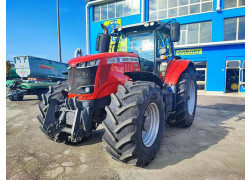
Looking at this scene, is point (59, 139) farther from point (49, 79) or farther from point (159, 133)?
point (49, 79)

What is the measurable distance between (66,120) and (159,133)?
1596 millimetres

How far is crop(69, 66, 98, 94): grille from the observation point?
2879 millimetres

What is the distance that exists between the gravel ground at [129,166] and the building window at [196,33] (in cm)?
1211

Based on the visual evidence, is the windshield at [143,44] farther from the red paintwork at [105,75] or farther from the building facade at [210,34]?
the building facade at [210,34]

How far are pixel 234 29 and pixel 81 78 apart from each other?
1460 cm

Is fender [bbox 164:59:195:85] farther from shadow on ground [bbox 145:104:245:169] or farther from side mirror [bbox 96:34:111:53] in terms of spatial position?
side mirror [bbox 96:34:111:53]

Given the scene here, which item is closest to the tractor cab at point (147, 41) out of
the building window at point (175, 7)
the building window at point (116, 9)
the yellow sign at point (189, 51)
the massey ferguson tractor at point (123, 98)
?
the massey ferguson tractor at point (123, 98)

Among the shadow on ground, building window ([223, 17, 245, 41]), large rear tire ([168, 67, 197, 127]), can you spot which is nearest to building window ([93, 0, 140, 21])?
building window ([223, 17, 245, 41])

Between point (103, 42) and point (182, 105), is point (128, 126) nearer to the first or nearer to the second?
point (182, 105)

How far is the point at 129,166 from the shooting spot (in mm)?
2529

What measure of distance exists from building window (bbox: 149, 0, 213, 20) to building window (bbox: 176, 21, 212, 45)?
1.13m

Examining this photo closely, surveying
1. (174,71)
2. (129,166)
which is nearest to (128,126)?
(129,166)

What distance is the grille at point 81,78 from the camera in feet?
9.45
